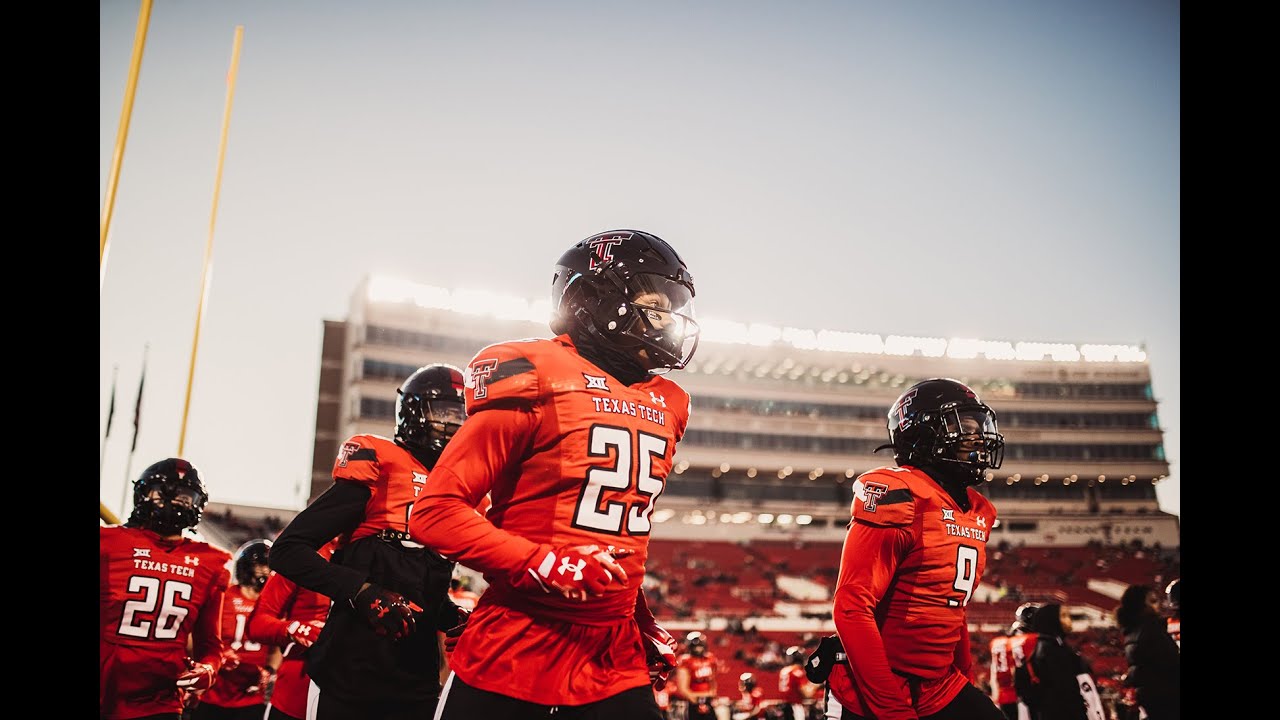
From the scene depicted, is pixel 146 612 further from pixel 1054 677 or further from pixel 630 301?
pixel 1054 677

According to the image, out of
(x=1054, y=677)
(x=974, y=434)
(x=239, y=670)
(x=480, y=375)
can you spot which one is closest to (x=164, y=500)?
(x=239, y=670)

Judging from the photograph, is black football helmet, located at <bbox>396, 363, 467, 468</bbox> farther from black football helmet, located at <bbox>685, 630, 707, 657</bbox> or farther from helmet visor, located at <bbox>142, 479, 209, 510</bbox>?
black football helmet, located at <bbox>685, 630, 707, 657</bbox>

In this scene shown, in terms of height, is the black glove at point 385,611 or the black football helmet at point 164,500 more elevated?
the black football helmet at point 164,500

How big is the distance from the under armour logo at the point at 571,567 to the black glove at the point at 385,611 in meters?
1.20

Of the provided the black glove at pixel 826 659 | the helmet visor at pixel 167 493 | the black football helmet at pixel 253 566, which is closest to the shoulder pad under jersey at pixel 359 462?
the helmet visor at pixel 167 493

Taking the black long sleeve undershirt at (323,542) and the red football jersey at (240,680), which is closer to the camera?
the black long sleeve undershirt at (323,542)

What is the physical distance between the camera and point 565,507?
2562 millimetres

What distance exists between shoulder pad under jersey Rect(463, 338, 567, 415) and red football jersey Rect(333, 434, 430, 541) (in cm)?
135

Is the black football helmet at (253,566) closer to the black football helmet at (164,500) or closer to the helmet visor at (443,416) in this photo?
the black football helmet at (164,500)

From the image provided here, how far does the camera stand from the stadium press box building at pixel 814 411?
46.8 metres
